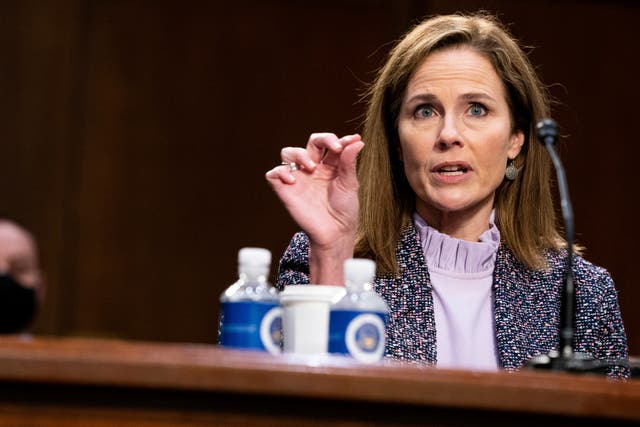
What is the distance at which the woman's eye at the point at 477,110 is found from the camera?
7.11 feet

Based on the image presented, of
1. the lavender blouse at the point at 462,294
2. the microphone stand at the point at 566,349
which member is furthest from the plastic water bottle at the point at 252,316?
the lavender blouse at the point at 462,294

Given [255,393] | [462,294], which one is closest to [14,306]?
[462,294]

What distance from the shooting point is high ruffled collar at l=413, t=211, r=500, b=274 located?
2.13 meters

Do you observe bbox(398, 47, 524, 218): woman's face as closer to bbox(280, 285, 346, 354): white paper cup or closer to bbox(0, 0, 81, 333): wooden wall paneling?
bbox(280, 285, 346, 354): white paper cup

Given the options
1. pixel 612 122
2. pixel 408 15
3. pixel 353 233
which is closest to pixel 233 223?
pixel 408 15

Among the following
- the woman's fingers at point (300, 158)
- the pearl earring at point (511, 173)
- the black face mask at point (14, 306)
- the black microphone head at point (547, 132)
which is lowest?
the black face mask at point (14, 306)

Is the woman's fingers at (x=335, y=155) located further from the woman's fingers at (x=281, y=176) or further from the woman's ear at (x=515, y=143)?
the woman's ear at (x=515, y=143)

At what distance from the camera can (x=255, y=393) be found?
0.99m

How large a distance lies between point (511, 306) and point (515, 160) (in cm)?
37

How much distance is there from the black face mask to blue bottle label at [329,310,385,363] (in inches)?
61.5

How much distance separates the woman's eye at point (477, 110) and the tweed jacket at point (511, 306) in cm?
26

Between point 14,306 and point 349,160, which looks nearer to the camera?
point 349,160

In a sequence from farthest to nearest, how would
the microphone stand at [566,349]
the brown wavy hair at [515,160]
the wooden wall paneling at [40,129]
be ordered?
the wooden wall paneling at [40,129] < the brown wavy hair at [515,160] < the microphone stand at [566,349]

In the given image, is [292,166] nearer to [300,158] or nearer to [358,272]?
[300,158]
